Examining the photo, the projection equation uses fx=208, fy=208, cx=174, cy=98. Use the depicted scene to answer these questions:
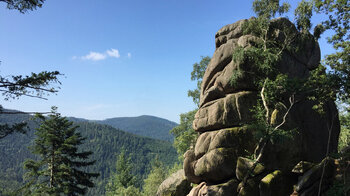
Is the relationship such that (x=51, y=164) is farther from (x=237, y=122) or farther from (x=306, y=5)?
(x=306, y=5)

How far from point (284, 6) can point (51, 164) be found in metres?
28.3

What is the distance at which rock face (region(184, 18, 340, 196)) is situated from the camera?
14047mm

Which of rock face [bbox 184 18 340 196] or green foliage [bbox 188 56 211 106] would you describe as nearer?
rock face [bbox 184 18 340 196]

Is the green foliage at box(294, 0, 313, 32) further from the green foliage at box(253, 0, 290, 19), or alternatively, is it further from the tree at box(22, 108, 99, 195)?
the tree at box(22, 108, 99, 195)

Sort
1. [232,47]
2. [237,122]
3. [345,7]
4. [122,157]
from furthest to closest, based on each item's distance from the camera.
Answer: [122,157] < [232,47] < [237,122] < [345,7]

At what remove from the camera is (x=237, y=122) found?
15891 millimetres

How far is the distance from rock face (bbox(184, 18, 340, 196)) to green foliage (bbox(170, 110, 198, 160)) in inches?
500

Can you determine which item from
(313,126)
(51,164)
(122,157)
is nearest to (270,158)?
(313,126)

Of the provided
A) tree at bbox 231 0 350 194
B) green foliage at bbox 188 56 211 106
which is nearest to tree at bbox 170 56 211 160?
green foliage at bbox 188 56 211 106

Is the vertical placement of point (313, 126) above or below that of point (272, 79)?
below

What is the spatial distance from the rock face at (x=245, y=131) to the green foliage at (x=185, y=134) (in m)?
12.7

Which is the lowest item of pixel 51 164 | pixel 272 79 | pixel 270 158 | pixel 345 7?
pixel 51 164

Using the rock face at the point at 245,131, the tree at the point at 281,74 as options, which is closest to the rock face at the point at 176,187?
the rock face at the point at 245,131

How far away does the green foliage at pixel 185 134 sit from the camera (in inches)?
1206
